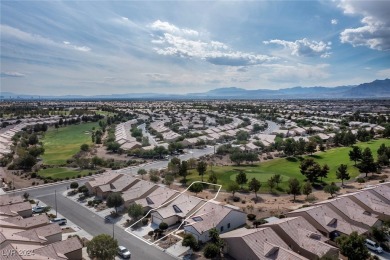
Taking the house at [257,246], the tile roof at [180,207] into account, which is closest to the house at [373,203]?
the house at [257,246]

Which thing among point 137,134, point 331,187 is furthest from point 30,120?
point 331,187

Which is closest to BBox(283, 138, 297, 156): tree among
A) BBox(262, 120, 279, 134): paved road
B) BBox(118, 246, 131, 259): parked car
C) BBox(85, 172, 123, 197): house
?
BBox(262, 120, 279, 134): paved road

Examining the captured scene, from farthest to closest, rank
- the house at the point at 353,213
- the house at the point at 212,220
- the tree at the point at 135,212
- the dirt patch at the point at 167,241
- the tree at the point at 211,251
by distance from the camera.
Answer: the tree at the point at 135,212 < the house at the point at 353,213 < the house at the point at 212,220 < the dirt patch at the point at 167,241 < the tree at the point at 211,251

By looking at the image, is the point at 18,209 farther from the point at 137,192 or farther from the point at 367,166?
the point at 367,166

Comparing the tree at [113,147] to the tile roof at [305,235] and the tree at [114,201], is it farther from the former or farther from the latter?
the tile roof at [305,235]

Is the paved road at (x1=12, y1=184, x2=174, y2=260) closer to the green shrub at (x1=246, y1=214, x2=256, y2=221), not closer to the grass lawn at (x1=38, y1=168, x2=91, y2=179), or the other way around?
the grass lawn at (x1=38, y1=168, x2=91, y2=179)

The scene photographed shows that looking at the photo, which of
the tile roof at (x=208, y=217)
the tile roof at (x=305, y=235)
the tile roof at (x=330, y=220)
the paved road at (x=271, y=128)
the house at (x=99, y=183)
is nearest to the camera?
the tile roof at (x=305, y=235)
